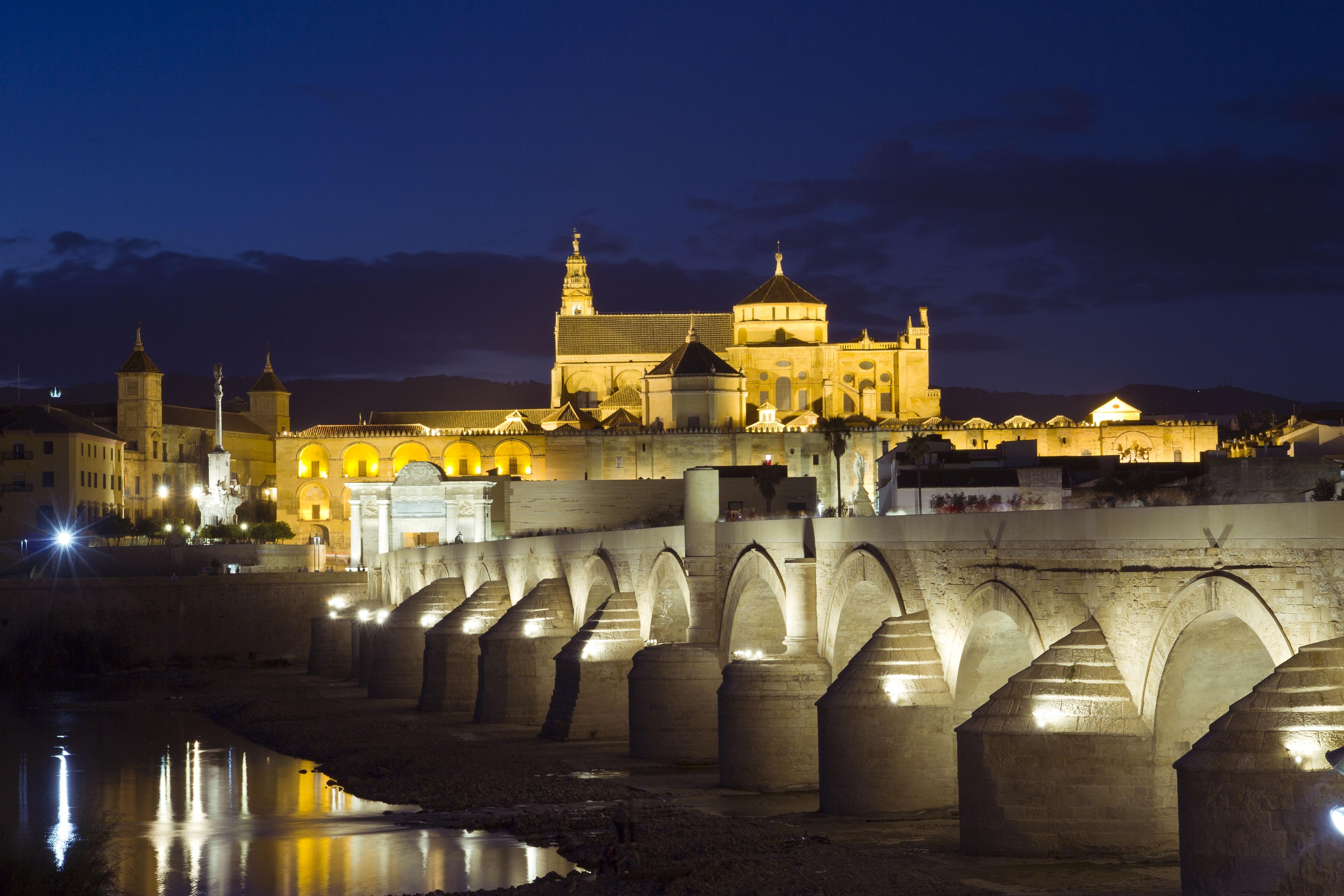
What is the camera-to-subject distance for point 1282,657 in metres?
13.6

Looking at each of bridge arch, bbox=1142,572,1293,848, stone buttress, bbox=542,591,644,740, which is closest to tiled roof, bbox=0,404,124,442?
stone buttress, bbox=542,591,644,740

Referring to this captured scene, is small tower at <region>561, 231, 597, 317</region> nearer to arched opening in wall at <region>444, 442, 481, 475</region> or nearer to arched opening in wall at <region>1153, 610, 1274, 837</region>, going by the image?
arched opening in wall at <region>444, 442, 481, 475</region>

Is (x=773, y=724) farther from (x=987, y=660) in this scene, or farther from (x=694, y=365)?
(x=694, y=365)

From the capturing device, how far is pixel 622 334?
314 ft

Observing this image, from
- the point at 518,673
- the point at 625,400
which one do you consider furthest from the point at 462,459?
the point at 518,673

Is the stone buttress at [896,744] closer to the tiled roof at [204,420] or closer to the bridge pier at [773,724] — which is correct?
the bridge pier at [773,724]

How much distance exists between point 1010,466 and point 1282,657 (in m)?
40.5

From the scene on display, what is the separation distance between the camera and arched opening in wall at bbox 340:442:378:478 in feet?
291

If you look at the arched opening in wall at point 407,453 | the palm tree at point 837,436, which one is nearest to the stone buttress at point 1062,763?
the palm tree at point 837,436

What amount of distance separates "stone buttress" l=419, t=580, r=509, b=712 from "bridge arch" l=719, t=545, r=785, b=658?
11304 mm

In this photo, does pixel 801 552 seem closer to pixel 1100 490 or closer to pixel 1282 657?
pixel 1282 657

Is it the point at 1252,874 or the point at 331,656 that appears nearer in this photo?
the point at 1252,874

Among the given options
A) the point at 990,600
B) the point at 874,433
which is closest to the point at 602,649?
the point at 990,600

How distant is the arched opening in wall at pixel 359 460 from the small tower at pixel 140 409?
37.0 ft
